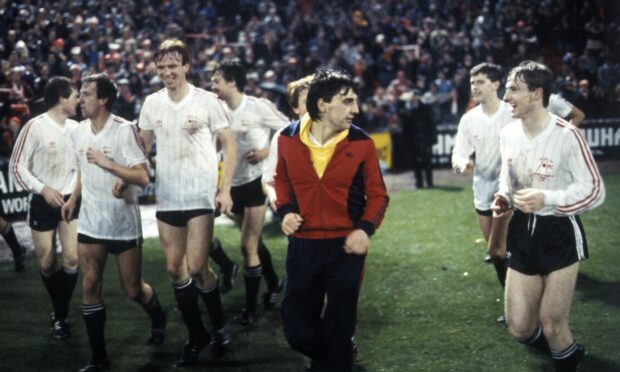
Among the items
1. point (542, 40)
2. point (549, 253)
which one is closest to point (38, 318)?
point (549, 253)

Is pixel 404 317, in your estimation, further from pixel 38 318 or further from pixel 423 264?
pixel 38 318

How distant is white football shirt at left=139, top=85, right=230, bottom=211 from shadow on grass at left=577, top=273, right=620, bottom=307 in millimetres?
3869

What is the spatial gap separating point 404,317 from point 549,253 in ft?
8.67

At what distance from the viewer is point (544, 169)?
5.27 meters

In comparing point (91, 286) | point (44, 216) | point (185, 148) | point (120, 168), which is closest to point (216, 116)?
point (185, 148)

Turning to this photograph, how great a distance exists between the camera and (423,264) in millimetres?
9766

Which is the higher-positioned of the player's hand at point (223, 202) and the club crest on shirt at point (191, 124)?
the club crest on shirt at point (191, 124)

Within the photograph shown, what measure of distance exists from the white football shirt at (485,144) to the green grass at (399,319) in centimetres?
110

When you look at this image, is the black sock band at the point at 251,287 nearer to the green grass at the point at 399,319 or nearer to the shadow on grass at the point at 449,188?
the green grass at the point at 399,319

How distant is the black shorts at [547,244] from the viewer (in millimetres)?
5211

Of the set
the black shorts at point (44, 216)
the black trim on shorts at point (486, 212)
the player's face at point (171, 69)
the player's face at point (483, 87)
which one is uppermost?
the player's face at point (171, 69)

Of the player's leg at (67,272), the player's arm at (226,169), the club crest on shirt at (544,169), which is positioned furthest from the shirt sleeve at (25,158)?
the club crest on shirt at (544,169)

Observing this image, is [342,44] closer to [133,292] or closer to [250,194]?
[250,194]

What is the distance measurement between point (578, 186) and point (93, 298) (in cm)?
357
